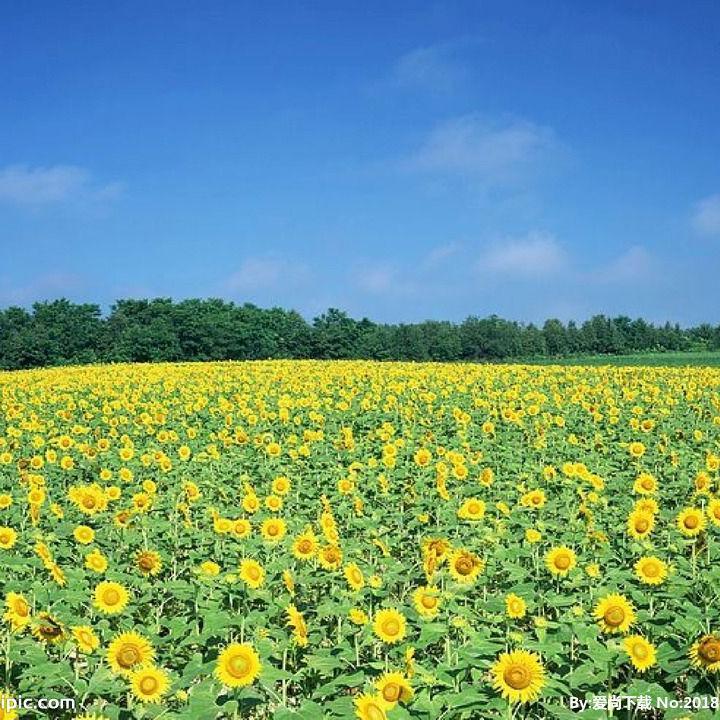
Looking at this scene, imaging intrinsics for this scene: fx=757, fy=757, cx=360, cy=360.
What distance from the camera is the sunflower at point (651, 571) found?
390cm

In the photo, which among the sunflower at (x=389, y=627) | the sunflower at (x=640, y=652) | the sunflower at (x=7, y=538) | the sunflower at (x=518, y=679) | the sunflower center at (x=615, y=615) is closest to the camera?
the sunflower at (x=518, y=679)

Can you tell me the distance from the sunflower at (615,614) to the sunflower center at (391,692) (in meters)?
1.09

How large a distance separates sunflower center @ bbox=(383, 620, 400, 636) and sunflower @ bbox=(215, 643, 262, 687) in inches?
26.9

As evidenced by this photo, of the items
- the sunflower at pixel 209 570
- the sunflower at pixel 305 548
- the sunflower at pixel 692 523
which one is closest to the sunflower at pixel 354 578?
the sunflower at pixel 305 548

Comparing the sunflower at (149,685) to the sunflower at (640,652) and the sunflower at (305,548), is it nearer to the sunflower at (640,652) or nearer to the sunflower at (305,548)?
the sunflower at (305,548)

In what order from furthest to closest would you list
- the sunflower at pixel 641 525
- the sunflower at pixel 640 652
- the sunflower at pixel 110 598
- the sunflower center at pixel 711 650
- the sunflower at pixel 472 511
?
1. the sunflower at pixel 472 511
2. the sunflower at pixel 641 525
3. the sunflower at pixel 110 598
4. the sunflower at pixel 640 652
5. the sunflower center at pixel 711 650

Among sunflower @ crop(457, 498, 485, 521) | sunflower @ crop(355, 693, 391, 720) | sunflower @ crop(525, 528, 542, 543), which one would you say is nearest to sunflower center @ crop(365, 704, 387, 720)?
sunflower @ crop(355, 693, 391, 720)

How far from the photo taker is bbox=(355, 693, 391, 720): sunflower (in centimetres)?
248

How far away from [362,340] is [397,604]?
6112 centimetres

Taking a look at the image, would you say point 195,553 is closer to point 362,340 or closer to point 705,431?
point 705,431

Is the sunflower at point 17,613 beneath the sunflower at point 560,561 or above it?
above

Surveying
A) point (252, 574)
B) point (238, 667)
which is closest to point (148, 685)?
point (238, 667)

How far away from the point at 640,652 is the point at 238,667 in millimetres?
1615

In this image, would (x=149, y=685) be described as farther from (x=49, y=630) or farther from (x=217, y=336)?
(x=217, y=336)
